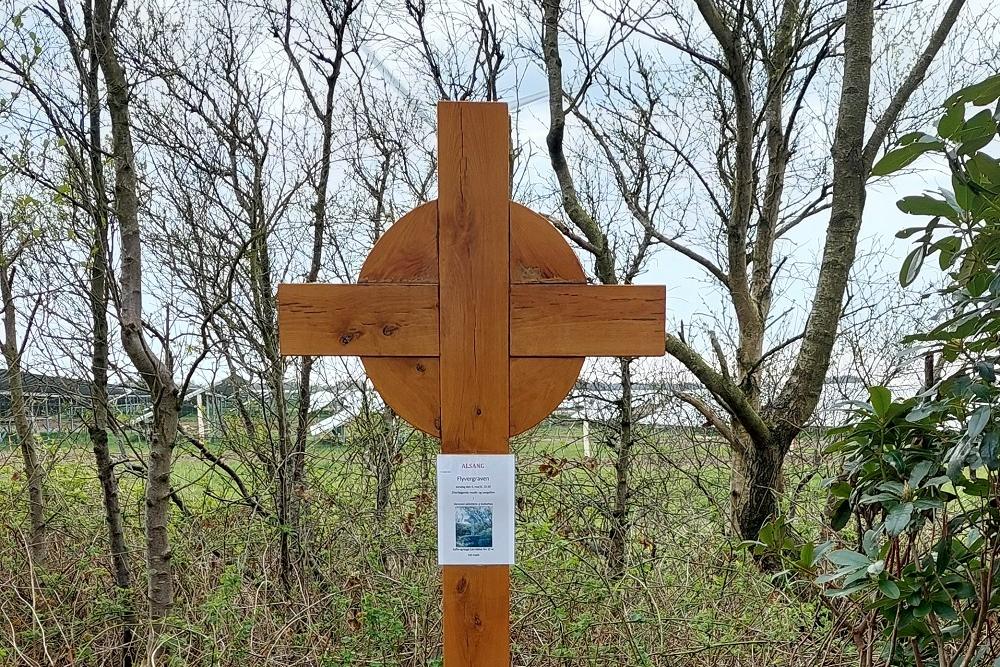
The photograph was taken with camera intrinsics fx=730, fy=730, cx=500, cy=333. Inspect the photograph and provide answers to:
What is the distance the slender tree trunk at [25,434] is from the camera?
10.1ft

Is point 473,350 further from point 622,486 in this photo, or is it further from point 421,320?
point 622,486

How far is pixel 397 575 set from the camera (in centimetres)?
300

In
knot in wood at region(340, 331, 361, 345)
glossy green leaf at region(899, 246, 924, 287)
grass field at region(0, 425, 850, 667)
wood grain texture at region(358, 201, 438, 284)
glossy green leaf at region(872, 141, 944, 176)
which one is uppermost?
glossy green leaf at region(872, 141, 944, 176)

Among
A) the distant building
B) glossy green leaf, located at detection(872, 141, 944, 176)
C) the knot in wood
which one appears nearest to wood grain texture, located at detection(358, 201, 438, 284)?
the knot in wood

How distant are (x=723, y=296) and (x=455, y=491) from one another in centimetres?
310

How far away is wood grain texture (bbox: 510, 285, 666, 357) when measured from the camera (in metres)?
1.63

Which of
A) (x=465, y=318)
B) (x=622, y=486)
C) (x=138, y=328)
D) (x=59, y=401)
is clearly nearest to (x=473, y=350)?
(x=465, y=318)

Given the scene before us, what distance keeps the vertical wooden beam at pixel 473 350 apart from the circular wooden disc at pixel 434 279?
23mm

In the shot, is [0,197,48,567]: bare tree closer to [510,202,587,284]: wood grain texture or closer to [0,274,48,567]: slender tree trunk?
[0,274,48,567]: slender tree trunk

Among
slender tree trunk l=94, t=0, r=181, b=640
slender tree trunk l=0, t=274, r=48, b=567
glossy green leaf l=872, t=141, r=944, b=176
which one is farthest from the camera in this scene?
slender tree trunk l=0, t=274, r=48, b=567

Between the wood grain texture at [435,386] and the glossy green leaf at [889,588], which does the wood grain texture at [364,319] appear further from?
the glossy green leaf at [889,588]

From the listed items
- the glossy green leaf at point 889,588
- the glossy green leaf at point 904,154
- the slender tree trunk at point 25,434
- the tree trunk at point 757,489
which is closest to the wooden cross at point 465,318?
the glossy green leaf at point 904,154

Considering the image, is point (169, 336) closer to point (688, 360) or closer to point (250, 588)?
point (250, 588)

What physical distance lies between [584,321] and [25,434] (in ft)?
8.76
